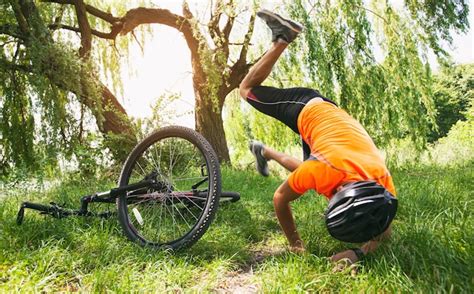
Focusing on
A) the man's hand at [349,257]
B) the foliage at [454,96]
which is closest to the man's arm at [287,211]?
the man's hand at [349,257]

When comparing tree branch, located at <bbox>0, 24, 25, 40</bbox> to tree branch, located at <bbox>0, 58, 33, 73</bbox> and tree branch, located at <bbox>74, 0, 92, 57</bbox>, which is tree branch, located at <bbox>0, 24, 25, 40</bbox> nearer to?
tree branch, located at <bbox>0, 58, 33, 73</bbox>

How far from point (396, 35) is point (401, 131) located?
1479mm

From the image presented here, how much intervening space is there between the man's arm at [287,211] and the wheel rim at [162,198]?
64cm

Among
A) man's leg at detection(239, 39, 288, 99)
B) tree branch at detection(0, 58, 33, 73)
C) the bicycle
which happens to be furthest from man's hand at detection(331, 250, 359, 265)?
tree branch at detection(0, 58, 33, 73)

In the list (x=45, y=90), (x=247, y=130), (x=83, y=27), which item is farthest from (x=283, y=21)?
(x=247, y=130)

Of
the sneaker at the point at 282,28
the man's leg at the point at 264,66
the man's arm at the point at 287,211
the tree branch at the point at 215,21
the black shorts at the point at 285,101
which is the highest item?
the tree branch at the point at 215,21

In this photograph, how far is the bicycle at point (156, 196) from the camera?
2.73 m

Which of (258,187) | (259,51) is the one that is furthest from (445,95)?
(258,187)

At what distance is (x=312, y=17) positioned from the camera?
5.74 meters

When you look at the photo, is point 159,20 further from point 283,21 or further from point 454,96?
point 454,96

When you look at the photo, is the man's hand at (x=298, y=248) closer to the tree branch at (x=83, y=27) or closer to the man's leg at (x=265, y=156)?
the man's leg at (x=265, y=156)

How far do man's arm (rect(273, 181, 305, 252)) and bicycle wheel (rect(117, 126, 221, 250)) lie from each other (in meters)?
0.43

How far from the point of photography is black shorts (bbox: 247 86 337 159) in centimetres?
246

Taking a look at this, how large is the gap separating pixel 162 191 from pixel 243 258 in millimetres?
852
